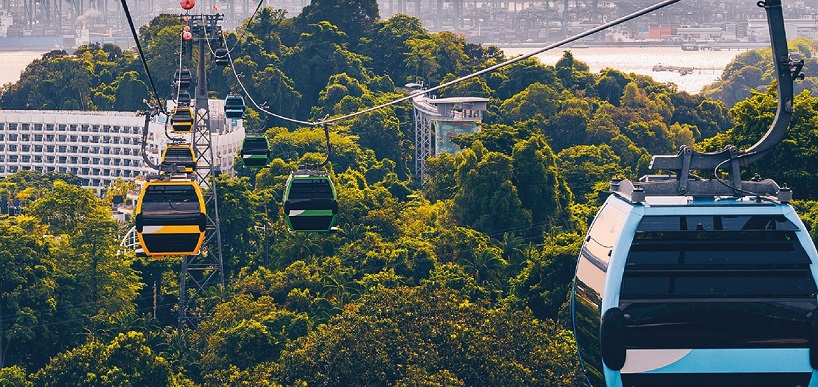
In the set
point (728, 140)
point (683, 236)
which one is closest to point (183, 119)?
point (728, 140)

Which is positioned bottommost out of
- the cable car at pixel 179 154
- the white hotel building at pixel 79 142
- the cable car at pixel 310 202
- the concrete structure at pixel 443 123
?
the white hotel building at pixel 79 142

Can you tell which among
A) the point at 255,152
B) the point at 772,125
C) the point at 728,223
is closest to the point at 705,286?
the point at 728,223

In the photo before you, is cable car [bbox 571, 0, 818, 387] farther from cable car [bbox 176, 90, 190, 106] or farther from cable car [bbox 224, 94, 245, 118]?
cable car [bbox 224, 94, 245, 118]

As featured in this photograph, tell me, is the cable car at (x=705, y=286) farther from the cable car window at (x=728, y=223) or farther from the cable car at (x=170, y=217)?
the cable car at (x=170, y=217)

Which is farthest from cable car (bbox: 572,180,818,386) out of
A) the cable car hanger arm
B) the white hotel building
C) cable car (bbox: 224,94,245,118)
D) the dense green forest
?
the white hotel building

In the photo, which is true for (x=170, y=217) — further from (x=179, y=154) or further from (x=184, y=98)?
(x=184, y=98)

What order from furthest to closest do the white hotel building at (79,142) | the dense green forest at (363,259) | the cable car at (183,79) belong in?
the white hotel building at (79,142)
the cable car at (183,79)
the dense green forest at (363,259)

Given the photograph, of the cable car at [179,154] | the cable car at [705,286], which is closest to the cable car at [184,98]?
the cable car at [179,154]
